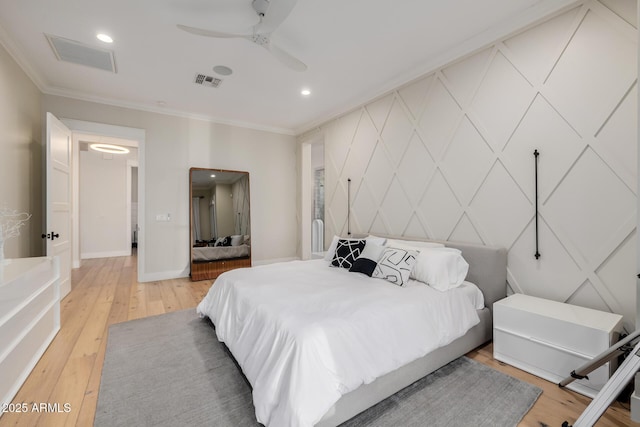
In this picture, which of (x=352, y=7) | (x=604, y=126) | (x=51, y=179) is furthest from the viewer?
(x=51, y=179)

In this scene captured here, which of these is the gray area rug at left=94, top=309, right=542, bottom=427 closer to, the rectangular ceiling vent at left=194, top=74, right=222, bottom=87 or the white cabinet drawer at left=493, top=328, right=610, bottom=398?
the white cabinet drawer at left=493, top=328, right=610, bottom=398

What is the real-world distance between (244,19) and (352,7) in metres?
0.92

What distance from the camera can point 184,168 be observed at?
461cm

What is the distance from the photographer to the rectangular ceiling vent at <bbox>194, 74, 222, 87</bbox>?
3344 millimetres

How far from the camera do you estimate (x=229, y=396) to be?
172cm

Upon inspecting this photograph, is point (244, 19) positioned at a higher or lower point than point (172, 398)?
higher

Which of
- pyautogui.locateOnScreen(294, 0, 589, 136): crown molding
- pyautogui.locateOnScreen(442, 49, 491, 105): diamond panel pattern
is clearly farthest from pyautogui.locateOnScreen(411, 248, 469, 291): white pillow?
pyautogui.locateOnScreen(294, 0, 589, 136): crown molding

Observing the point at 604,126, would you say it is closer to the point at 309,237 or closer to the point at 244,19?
the point at 244,19

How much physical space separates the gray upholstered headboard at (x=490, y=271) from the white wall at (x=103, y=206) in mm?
7767

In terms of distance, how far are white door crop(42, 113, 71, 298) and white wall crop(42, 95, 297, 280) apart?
0.61 m

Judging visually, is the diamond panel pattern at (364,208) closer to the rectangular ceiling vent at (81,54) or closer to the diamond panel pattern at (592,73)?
the diamond panel pattern at (592,73)

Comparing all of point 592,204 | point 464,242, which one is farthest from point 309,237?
point 592,204

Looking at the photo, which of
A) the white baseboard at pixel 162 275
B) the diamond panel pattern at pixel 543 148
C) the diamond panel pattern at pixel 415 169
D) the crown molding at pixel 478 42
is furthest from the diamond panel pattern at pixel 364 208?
the white baseboard at pixel 162 275

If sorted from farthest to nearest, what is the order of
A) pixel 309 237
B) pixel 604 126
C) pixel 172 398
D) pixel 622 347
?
1. pixel 309 237
2. pixel 604 126
3. pixel 172 398
4. pixel 622 347
